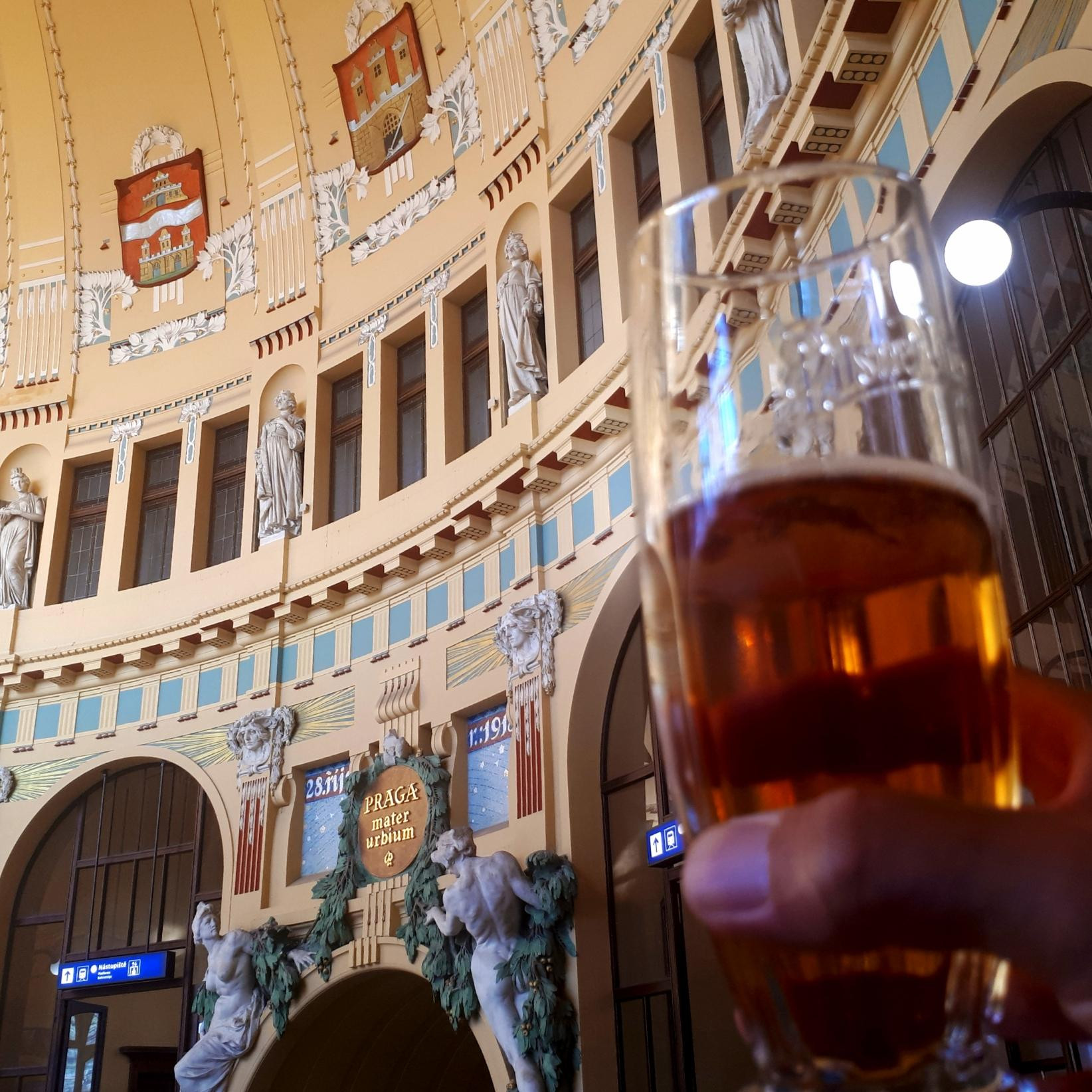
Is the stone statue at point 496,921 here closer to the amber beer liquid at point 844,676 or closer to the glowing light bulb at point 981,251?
the glowing light bulb at point 981,251

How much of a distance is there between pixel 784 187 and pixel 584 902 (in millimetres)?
7630

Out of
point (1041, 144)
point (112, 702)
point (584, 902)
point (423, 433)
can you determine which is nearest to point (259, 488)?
point (423, 433)

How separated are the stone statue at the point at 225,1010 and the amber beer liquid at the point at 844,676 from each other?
9.65 metres

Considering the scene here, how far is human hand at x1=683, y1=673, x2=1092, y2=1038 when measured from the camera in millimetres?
447

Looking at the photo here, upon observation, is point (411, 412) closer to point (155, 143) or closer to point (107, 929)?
point (155, 143)

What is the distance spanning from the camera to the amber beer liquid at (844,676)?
483 mm

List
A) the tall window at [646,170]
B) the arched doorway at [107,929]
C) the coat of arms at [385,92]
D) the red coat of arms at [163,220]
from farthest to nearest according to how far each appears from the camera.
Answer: the red coat of arms at [163,220], the coat of arms at [385,92], the arched doorway at [107,929], the tall window at [646,170]

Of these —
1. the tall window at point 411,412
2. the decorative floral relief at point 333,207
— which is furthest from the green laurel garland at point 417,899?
the decorative floral relief at point 333,207

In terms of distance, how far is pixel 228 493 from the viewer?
1292cm

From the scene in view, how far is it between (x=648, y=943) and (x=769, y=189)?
25.3 ft

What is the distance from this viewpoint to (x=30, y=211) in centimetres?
1449

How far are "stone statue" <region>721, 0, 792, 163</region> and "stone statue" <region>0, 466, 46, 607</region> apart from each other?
961cm

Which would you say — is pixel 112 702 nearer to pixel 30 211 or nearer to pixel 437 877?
pixel 437 877

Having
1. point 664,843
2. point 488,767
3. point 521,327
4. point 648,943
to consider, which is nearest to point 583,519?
point 521,327
